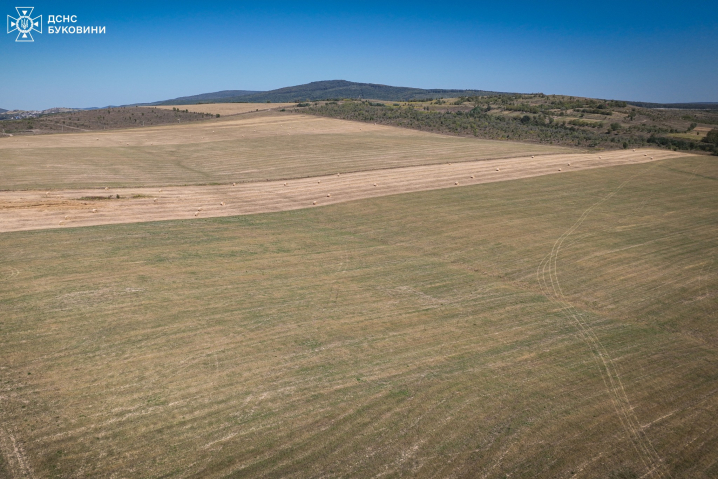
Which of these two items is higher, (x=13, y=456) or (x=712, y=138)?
(x=712, y=138)

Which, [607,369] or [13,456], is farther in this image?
[607,369]

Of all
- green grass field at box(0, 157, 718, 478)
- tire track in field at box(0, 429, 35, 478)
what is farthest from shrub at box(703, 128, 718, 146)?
tire track in field at box(0, 429, 35, 478)

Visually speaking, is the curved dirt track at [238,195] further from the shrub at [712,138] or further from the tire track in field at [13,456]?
the shrub at [712,138]

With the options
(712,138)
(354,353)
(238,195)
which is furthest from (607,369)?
(712,138)

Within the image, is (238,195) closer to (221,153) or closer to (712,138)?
(221,153)

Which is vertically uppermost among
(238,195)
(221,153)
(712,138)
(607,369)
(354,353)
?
(712,138)

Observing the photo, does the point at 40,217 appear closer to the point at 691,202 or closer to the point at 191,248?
the point at 191,248

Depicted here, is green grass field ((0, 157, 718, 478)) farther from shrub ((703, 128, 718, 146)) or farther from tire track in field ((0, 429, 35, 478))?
shrub ((703, 128, 718, 146))
